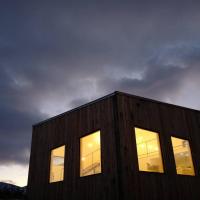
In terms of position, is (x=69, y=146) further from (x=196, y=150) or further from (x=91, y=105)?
(x=196, y=150)

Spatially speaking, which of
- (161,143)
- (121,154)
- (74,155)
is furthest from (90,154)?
(161,143)

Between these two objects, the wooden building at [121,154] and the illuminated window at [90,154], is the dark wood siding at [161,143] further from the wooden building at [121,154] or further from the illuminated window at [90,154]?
the illuminated window at [90,154]

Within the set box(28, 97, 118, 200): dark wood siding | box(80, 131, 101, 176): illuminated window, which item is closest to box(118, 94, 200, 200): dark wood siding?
box(28, 97, 118, 200): dark wood siding

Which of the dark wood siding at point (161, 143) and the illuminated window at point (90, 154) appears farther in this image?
the illuminated window at point (90, 154)

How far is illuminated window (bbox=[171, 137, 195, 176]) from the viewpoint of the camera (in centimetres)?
920

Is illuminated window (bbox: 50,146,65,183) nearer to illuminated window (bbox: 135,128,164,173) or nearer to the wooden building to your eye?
the wooden building

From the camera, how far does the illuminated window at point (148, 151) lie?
8359 millimetres

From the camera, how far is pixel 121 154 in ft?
25.1

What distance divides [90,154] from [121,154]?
1.94 m

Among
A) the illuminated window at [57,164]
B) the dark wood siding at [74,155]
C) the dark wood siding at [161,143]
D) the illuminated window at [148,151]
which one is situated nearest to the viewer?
the dark wood siding at [161,143]

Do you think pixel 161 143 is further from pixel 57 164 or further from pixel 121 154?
pixel 57 164

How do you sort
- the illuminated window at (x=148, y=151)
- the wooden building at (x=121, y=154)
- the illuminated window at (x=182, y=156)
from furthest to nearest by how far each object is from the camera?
1. the illuminated window at (x=182, y=156)
2. the illuminated window at (x=148, y=151)
3. the wooden building at (x=121, y=154)

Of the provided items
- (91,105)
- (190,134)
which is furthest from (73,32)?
(190,134)

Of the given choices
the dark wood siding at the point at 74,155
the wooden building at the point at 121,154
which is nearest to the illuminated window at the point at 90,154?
the wooden building at the point at 121,154
